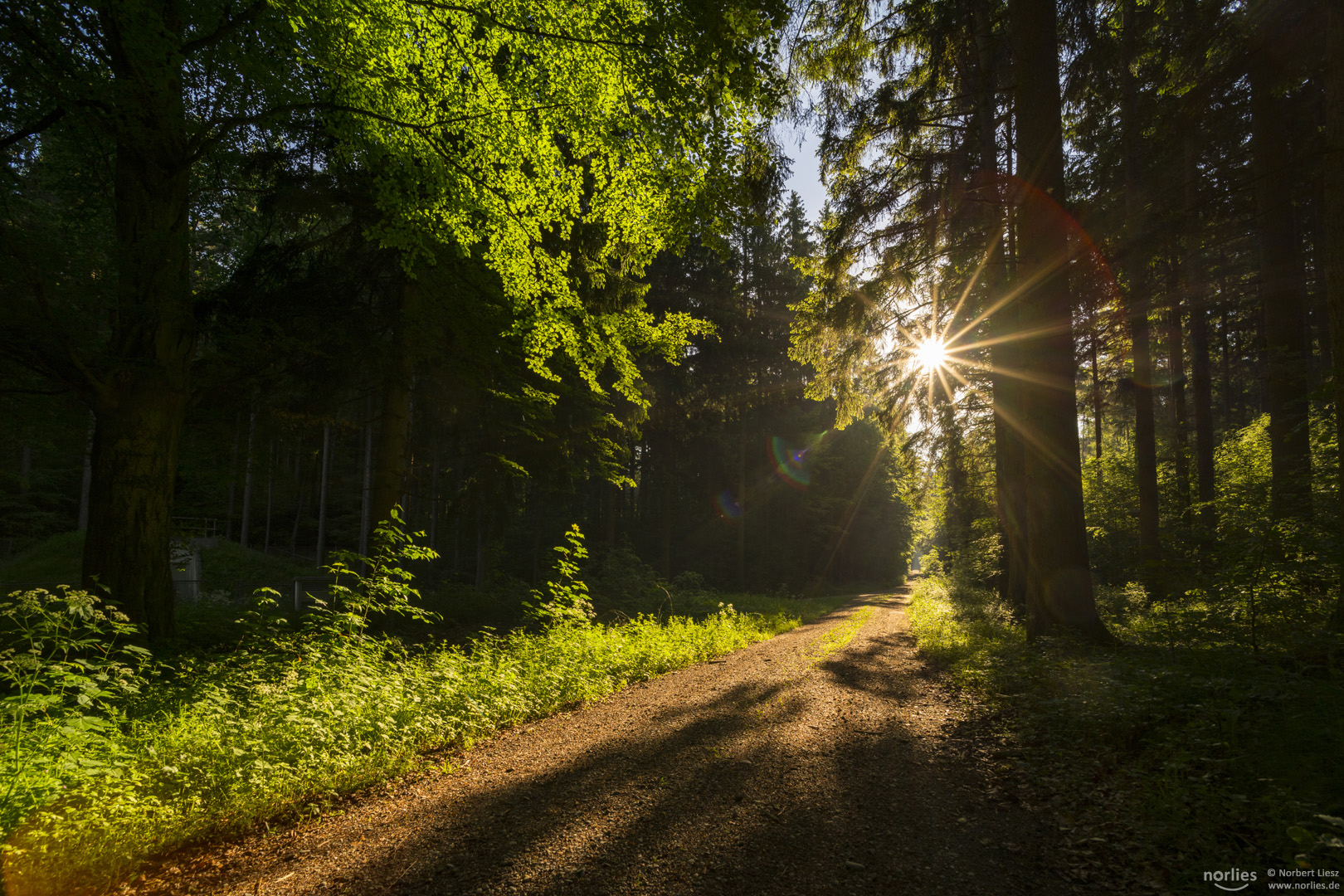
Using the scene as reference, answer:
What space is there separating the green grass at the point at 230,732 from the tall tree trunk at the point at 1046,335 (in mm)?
6241

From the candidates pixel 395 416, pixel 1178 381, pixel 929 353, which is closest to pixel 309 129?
pixel 395 416

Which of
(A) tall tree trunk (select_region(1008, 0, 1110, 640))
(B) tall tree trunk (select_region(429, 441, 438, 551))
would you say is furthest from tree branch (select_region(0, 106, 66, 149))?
(B) tall tree trunk (select_region(429, 441, 438, 551))

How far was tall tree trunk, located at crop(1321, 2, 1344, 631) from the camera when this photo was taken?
519 centimetres

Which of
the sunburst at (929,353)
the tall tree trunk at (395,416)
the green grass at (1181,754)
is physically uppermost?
the sunburst at (929,353)

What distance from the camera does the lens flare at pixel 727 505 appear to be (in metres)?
31.7

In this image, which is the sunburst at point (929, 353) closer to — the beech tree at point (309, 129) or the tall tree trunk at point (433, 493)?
the beech tree at point (309, 129)

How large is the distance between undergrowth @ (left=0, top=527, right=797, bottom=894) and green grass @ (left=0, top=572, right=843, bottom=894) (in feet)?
0.04

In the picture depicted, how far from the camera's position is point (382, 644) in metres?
6.34

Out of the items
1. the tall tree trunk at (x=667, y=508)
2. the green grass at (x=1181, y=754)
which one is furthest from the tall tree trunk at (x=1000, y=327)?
the tall tree trunk at (x=667, y=508)

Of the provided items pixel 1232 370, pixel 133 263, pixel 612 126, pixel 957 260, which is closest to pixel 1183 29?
pixel 957 260

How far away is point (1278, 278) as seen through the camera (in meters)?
9.13

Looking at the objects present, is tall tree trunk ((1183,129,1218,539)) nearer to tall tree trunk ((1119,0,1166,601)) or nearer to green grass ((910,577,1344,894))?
tall tree trunk ((1119,0,1166,601))

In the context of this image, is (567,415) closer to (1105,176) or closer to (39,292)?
(39,292)

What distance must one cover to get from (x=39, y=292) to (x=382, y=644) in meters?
5.33
